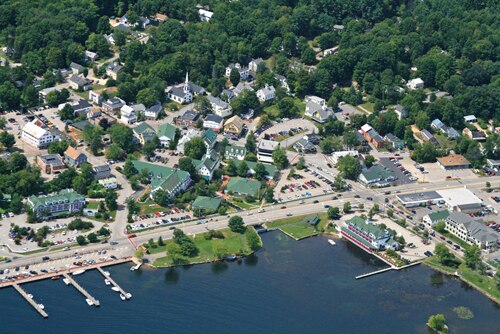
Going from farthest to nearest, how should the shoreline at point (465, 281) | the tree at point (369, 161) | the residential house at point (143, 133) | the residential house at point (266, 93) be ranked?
the residential house at point (266, 93) → the residential house at point (143, 133) → the tree at point (369, 161) → the shoreline at point (465, 281)

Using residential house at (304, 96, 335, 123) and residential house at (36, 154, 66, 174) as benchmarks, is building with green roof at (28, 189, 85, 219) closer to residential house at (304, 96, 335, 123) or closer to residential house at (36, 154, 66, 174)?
residential house at (36, 154, 66, 174)

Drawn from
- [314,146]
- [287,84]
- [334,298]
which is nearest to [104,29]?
[287,84]

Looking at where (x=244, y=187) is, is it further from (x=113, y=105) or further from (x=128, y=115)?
(x=113, y=105)

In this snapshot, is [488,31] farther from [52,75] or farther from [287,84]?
[52,75]

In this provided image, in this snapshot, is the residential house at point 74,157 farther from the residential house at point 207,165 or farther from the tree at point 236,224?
Answer: the tree at point 236,224

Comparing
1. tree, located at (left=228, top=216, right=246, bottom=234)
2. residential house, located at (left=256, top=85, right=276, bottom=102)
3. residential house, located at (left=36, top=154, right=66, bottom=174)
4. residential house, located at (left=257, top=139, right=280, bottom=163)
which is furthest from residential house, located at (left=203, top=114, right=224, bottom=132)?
tree, located at (left=228, top=216, right=246, bottom=234)

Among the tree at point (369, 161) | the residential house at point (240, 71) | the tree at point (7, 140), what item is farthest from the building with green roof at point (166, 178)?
the residential house at point (240, 71)

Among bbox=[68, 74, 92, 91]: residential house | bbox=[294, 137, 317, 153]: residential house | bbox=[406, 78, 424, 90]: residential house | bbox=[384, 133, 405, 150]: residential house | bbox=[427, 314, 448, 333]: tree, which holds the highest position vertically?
bbox=[406, 78, 424, 90]: residential house
